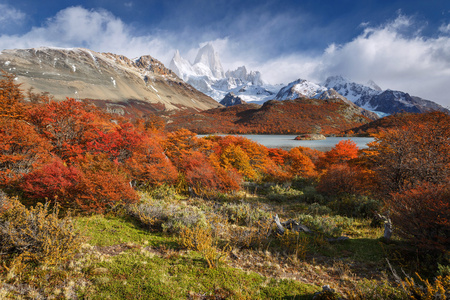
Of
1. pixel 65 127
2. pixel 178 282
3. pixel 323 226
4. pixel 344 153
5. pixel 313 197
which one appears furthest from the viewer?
pixel 344 153

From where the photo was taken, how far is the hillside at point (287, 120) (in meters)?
131

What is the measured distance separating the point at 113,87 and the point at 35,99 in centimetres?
19779

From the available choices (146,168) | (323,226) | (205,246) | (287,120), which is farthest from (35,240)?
(287,120)

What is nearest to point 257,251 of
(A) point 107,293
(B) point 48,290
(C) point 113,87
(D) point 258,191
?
(A) point 107,293

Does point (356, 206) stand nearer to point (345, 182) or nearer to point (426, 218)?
point (345, 182)

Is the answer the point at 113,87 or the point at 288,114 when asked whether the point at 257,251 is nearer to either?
the point at 288,114

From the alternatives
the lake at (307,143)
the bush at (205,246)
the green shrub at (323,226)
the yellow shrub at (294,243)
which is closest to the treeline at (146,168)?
the green shrub at (323,226)

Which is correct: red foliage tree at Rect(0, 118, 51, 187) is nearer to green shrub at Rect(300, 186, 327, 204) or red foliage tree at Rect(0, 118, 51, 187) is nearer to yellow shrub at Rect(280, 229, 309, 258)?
yellow shrub at Rect(280, 229, 309, 258)

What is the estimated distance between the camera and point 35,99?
24.9 m

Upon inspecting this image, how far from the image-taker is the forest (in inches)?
191

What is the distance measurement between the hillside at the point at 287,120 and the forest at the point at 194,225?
104 m

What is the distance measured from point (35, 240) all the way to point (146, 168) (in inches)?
346

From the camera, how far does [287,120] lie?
146m

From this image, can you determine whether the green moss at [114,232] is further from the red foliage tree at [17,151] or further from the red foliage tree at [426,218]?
the red foliage tree at [426,218]
